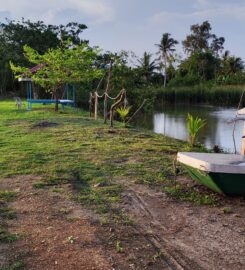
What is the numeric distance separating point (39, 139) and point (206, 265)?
6.47 meters

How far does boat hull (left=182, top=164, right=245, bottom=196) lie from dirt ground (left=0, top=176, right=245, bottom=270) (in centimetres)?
13

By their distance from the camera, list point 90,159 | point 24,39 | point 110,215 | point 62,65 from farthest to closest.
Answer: point 24,39, point 62,65, point 90,159, point 110,215

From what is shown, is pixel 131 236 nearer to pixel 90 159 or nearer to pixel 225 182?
pixel 225 182

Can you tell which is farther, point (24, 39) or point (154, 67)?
point (154, 67)

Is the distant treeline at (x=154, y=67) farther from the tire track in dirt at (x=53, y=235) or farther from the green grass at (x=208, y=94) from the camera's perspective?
the tire track in dirt at (x=53, y=235)

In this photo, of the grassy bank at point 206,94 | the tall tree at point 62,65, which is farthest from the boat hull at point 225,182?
the grassy bank at point 206,94

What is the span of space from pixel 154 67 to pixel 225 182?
41273 millimetres

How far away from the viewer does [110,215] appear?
4023mm

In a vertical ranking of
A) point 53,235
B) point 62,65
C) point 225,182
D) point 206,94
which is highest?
point 62,65

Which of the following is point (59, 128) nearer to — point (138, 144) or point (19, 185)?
point (138, 144)

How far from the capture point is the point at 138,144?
8328 millimetres

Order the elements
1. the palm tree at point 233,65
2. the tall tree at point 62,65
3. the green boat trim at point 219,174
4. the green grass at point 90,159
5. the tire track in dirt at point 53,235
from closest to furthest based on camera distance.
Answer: the tire track in dirt at point 53,235
the green boat trim at point 219,174
the green grass at point 90,159
the tall tree at point 62,65
the palm tree at point 233,65

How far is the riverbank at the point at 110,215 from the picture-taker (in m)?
3.13

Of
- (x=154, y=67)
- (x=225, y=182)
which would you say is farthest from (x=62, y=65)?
(x=154, y=67)
